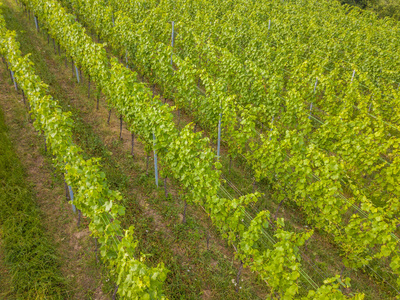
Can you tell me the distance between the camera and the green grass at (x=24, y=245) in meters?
5.22

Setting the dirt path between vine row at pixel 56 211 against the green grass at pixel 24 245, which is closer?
the green grass at pixel 24 245

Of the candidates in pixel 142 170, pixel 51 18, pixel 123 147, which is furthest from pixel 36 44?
pixel 142 170

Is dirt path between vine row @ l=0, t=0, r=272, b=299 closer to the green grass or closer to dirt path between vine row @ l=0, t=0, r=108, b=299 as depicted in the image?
dirt path between vine row @ l=0, t=0, r=108, b=299

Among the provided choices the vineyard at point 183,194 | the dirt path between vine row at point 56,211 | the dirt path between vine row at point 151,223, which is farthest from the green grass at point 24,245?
the dirt path between vine row at point 151,223

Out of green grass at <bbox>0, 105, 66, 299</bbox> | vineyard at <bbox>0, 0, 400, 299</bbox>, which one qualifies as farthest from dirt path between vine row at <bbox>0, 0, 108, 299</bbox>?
green grass at <bbox>0, 105, 66, 299</bbox>

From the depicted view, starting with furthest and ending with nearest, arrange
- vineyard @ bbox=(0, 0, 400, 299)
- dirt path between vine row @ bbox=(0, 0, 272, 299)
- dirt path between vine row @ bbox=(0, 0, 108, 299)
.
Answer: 1. dirt path between vine row @ bbox=(0, 0, 272, 299)
2. dirt path between vine row @ bbox=(0, 0, 108, 299)
3. vineyard @ bbox=(0, 0, 400, 299)

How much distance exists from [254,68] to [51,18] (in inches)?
406

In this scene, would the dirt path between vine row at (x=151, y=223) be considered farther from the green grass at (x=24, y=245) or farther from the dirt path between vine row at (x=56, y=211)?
the green grass at (x=24, y=245)

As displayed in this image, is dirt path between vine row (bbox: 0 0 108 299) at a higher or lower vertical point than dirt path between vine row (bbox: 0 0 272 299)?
lower

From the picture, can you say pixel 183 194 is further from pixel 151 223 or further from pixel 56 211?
pixel 56 211

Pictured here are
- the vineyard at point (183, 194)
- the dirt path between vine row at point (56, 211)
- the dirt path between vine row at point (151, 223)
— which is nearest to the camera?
the vineyard at point (183, 194)

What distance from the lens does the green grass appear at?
5.22 meters

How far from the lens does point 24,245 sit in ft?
19.1

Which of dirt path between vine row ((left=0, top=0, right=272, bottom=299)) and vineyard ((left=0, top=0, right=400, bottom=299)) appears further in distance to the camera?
dirt path between vine row ((left=0, top=0, right=272, bottom=299))
